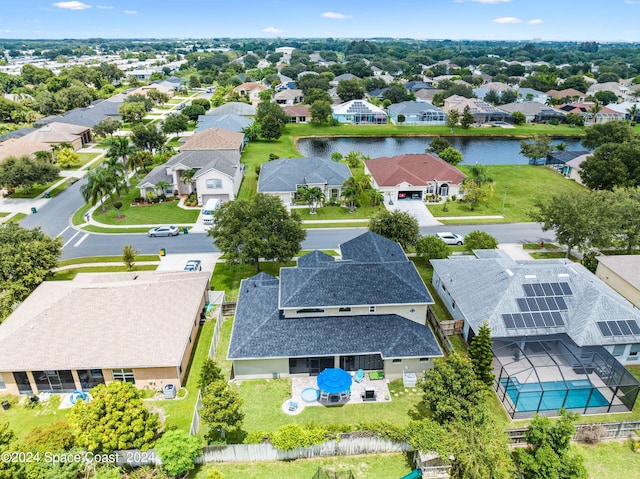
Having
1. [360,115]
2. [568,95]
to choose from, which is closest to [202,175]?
[360,115]

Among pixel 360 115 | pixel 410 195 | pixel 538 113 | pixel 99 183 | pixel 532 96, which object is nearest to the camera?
pixel 99 183

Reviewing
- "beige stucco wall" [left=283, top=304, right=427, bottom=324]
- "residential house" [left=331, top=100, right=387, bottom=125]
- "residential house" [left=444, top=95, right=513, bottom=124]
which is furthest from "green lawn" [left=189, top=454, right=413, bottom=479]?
"residential house" [left=444, top=95, right=513, bottom=124]

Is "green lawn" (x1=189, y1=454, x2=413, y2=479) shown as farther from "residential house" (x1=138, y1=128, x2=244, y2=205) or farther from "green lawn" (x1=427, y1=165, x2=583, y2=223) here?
Result: "residential house" (x1=138, y1=128, x2=244, y2=205)

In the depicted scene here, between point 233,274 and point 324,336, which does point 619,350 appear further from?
point 233,274

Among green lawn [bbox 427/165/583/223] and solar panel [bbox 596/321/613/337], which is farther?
green lawn [bbox 427/165/583/223]

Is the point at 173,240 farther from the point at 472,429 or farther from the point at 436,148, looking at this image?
the point at 436,148

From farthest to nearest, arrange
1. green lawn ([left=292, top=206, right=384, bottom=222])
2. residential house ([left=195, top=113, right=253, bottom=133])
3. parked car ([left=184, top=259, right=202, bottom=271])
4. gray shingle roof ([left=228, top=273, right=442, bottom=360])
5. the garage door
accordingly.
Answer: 1. residential house ([left=195, top=113, right=253, bottom=133])
2. the garage door
3. green lawn ([left=292, top=206, right=384, bottom=222])
4. parked car ([left=184, top=259, right=202, bottom=271])
5. gray shingle roof ([left=228, top=273, right=442, bottom=360])
